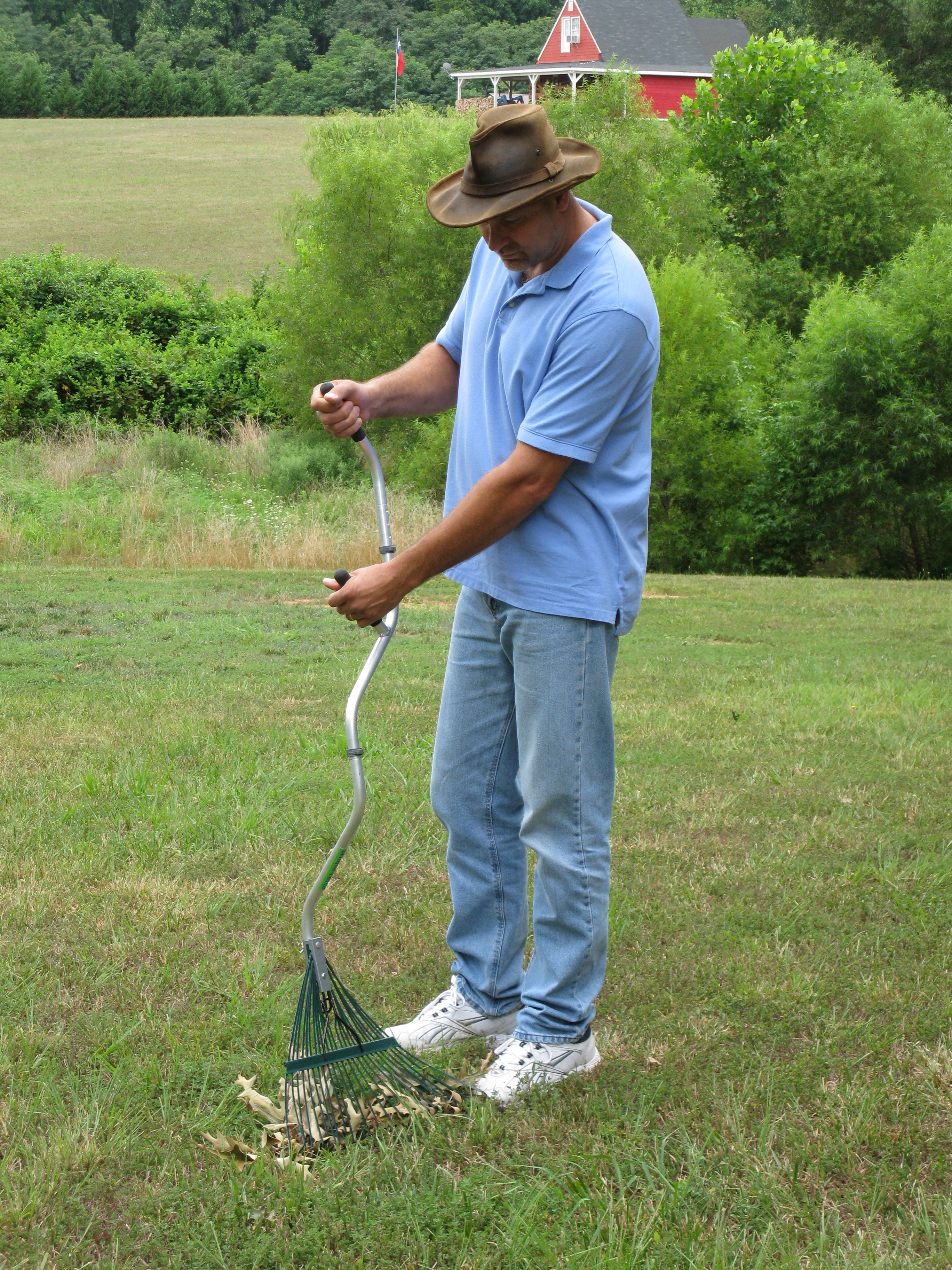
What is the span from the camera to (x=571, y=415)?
8.29ft

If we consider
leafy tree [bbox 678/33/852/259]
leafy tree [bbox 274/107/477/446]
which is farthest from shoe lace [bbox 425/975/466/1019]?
leafy tree [bbox 678/33/852/259]

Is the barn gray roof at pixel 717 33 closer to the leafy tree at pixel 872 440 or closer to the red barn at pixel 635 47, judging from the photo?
the red barn at pixel 635 47

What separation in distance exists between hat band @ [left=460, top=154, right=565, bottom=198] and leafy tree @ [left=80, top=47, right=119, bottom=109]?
6650 cm

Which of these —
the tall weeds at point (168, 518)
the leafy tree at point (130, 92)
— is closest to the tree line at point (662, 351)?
the tall weeds at point (168, 518)

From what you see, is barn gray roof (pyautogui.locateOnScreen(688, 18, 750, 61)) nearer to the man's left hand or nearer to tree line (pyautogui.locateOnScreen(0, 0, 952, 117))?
tree line (pyautogui.locateOnScreen(0, 0, 952, 117))

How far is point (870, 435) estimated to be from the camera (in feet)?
60.6

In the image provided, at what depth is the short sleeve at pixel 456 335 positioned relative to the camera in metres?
3.05

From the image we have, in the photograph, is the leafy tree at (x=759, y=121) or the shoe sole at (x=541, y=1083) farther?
the leafy tree at (x=759, y=121)

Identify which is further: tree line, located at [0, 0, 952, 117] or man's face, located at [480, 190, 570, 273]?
tree line, located at [0, 0, 952, 117]

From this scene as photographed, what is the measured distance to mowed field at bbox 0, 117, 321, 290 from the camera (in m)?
38.3

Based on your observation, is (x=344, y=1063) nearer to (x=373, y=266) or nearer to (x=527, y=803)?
(x=527, y=803)

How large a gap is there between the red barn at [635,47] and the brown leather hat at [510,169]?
47.8 metres

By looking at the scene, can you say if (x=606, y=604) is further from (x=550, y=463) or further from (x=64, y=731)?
(x=64, y=731)

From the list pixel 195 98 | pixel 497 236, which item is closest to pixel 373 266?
pixel 497 236
